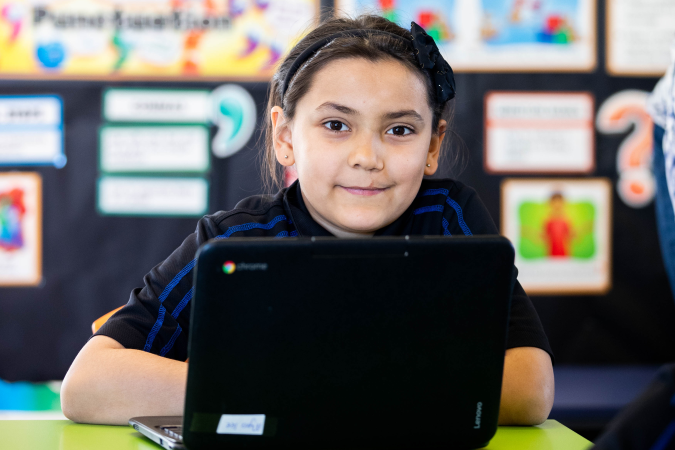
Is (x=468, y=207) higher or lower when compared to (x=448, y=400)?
higher

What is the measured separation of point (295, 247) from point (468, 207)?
628mm

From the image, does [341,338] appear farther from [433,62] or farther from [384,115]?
[433,62]

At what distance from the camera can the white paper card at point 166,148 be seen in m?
2.04

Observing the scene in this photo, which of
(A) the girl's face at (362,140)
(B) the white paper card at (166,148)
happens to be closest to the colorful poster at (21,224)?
(B) the white paper card at (166,148)

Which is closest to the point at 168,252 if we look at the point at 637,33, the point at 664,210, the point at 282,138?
the point at 282,138

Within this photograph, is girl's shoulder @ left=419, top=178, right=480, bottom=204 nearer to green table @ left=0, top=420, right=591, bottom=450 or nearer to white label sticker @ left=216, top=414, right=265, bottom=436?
green table @ left=0, top=420, right=591, bottom=450

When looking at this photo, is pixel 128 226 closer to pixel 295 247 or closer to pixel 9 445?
pixel 9 445

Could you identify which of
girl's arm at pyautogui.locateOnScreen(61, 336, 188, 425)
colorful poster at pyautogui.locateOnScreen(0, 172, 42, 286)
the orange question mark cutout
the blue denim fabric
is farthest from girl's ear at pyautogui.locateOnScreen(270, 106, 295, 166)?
the orange question mark cutout

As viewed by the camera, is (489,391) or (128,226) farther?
(128,226)

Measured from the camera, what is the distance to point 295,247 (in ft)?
1.55

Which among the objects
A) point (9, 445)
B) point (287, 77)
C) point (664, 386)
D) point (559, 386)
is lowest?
point (559, 386)

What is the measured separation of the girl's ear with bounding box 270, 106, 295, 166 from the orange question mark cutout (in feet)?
4.61

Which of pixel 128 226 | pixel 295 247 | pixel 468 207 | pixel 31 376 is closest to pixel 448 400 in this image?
pixel 295 247

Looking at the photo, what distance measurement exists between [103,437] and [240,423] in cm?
24
